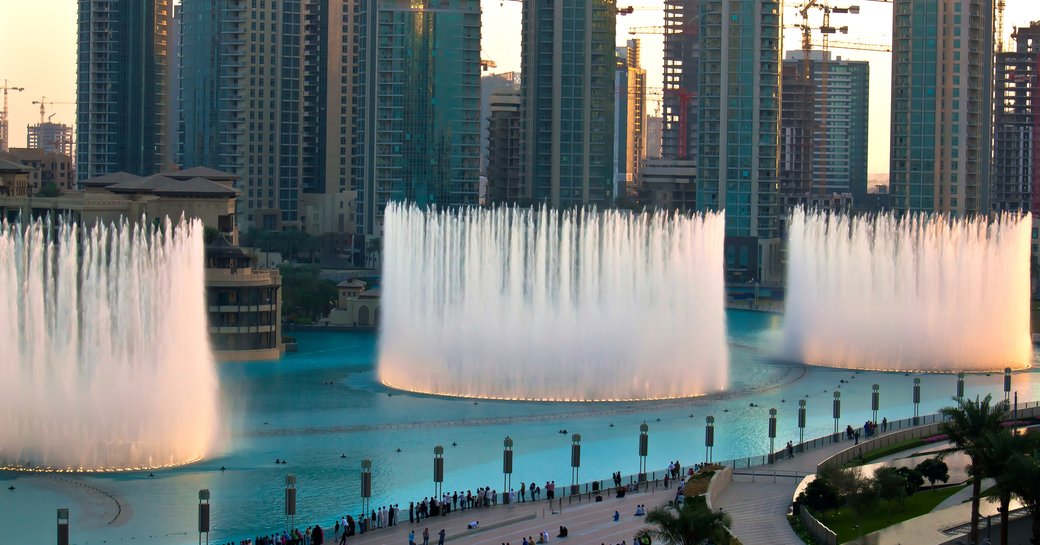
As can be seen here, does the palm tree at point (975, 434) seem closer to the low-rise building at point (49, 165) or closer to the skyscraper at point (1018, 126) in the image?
the low-rise building at point (49, 165)

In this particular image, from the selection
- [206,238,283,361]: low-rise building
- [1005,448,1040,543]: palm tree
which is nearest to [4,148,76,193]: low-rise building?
[206,238,283,361]: low-rise building

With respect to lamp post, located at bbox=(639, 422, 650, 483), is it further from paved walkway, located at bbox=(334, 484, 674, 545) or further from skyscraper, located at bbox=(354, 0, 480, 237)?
skyscraper, located at bbox=(354, 0, 480, 237)

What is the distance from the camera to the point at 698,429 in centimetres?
5541

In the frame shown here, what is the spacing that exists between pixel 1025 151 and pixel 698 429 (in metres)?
117

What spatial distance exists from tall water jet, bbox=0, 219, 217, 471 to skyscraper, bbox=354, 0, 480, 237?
2605 inches

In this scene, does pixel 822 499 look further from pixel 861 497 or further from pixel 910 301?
pixel 910 301

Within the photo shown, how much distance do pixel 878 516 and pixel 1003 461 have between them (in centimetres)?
431

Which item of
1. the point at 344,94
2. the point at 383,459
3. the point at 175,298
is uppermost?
the point at 344,94

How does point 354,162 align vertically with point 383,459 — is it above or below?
above

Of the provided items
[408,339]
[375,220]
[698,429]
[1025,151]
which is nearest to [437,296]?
[408,339]

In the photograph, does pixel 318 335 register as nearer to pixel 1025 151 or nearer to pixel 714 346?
pixel 714 346

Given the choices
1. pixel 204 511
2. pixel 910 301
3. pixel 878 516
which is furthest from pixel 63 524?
pixel 910 301

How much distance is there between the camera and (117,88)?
14350cm

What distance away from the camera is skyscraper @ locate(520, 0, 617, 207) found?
125562 mm
